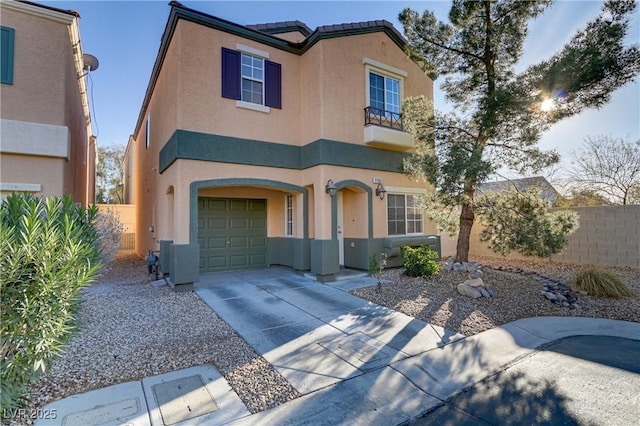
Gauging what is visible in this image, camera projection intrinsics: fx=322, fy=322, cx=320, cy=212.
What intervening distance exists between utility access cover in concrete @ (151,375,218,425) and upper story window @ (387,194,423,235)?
8.25 m

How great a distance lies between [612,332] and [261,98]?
993cm

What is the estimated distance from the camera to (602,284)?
310 inches

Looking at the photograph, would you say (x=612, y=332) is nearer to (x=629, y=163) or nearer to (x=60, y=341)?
(x=60, y=341)

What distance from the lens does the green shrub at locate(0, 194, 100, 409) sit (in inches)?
108

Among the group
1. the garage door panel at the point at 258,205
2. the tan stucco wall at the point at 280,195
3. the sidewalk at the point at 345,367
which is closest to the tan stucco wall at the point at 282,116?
the tan stucco wall at the point at 280,195

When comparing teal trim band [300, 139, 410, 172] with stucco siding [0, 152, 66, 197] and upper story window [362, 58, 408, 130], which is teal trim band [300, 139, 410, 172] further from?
stucco siding [0, 152, 66, 197]

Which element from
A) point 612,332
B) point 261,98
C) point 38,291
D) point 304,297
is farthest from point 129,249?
point 612,332

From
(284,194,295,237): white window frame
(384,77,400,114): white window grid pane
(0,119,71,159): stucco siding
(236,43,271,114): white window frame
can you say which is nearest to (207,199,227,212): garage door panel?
(284,194,295,237): white window frame

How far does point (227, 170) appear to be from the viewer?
9023mm

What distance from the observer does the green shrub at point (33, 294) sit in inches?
108

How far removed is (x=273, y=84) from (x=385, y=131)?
3.88 metres

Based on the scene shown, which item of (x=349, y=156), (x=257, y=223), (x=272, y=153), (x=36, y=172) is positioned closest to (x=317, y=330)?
(x=272, y=153)

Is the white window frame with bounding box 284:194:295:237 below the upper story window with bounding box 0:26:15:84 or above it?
below

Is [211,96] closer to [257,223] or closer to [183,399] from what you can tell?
[257,223]
